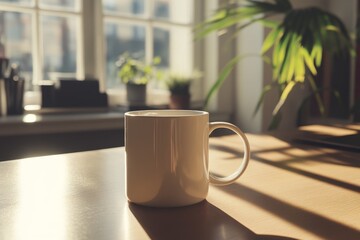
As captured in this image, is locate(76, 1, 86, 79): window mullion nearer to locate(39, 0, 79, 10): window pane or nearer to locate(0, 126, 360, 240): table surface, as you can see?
locate(39, 0, 79, 10): window pane

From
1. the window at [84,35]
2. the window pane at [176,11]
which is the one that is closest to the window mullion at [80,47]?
the window at [84,35]

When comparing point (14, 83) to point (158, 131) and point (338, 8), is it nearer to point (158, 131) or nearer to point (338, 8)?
point (158, 131)

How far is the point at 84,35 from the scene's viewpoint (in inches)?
78.3

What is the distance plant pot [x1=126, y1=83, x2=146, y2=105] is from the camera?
76.9 inches

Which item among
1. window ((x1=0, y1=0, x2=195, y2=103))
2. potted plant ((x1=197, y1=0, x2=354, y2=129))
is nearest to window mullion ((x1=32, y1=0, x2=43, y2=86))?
window ((x1=0, y1=0, x2=195, y2=103))

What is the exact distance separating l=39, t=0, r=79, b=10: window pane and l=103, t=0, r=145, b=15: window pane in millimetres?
143

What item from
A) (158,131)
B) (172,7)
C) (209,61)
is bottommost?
(158,131)

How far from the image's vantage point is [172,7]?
235 centimetres

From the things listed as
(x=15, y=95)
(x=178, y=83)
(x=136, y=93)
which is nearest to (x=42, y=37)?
(x=15, y=95)

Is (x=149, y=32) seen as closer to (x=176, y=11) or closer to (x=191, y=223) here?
(x=176, y=11)

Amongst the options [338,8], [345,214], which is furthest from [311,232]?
[338,8]

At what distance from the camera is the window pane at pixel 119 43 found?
208 cm

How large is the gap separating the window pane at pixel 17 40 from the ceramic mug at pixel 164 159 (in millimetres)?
1533

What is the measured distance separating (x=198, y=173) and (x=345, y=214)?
0.17 m
